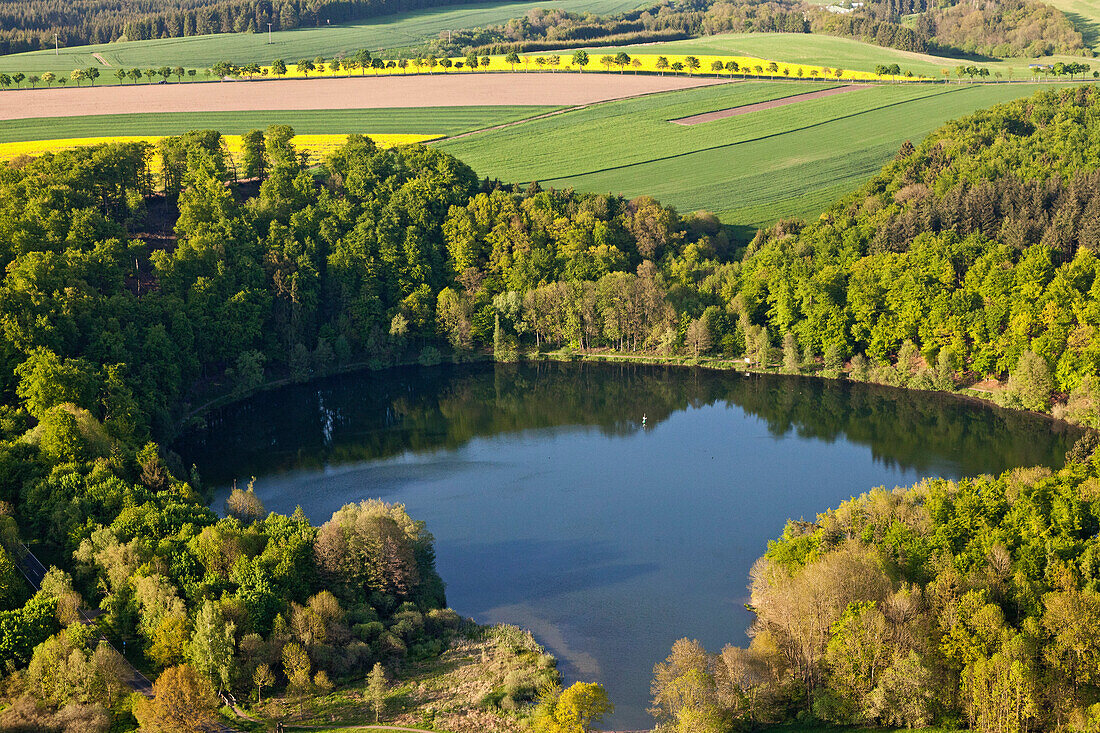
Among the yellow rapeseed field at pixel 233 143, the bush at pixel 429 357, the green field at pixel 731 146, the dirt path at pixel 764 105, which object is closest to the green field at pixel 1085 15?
the green field at pixel 731 146

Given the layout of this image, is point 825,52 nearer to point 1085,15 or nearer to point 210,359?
point 1085,15

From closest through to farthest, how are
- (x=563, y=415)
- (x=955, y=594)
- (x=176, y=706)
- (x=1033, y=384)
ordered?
(x=176, y=706) → (x=955, y=594) → (x=1033, y=384) → (x=563, y=415)

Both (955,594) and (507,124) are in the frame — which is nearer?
(955,594)

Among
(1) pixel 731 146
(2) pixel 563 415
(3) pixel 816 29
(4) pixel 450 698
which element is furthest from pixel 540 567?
(3) pixel 816 29

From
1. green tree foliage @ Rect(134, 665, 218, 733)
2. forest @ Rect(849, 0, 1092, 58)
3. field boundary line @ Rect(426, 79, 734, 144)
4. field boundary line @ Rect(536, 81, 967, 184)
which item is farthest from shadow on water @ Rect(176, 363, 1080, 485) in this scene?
forest @ Rect(849, 0, 1092, 58)

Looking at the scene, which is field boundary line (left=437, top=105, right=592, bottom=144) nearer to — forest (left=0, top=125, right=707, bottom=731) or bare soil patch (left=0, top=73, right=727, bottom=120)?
bare soil patch (left=0, top=73, right=727, bottom=120)

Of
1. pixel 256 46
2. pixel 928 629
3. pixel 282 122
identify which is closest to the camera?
pixel 928 629

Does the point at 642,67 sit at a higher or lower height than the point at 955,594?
higher
